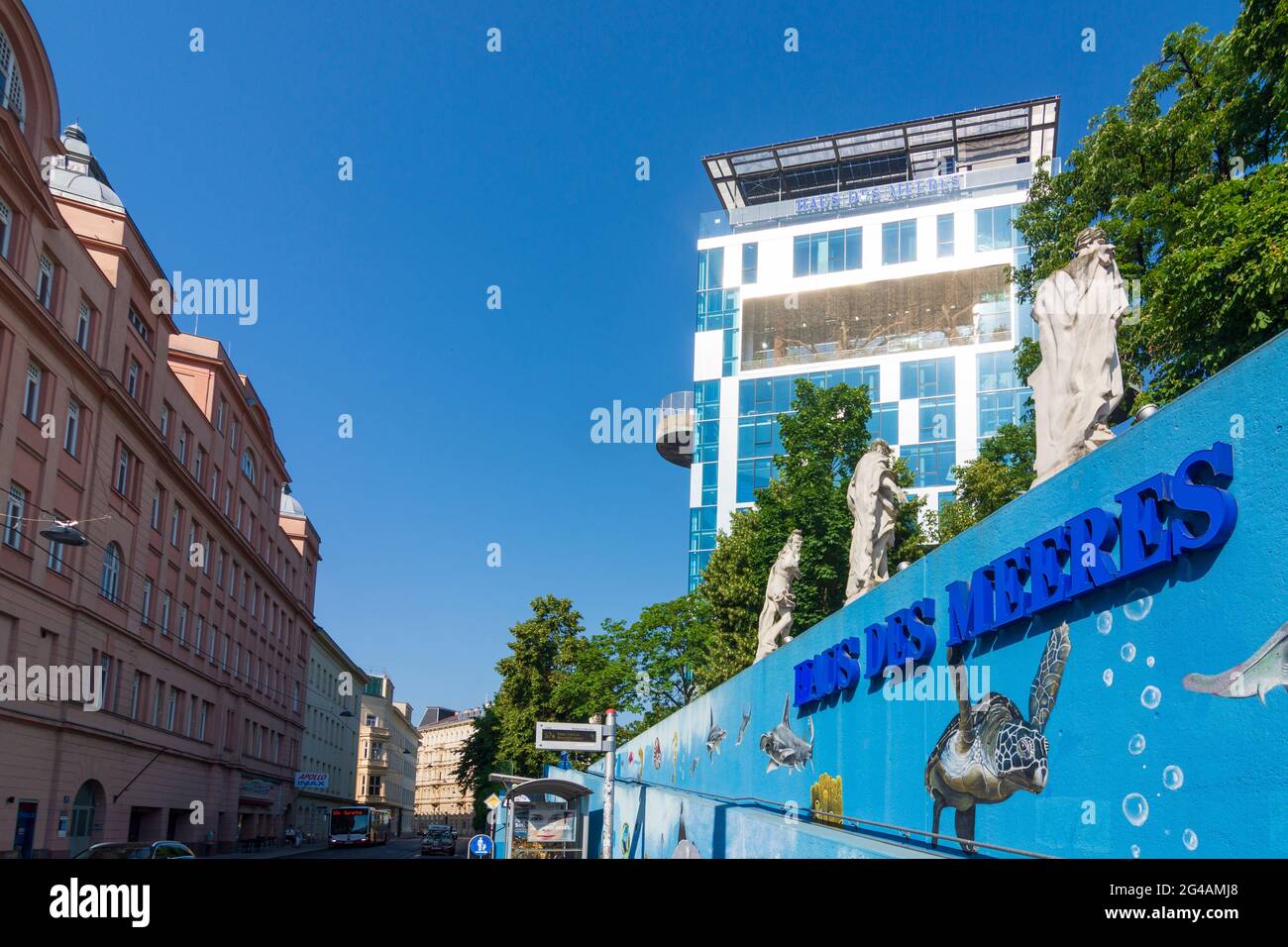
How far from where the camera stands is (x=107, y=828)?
1368 inches

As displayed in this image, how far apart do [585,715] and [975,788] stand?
3807cm

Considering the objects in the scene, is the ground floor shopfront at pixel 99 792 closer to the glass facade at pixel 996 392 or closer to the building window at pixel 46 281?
the building window at pixel 46 281

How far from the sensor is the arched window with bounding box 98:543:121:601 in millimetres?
34656

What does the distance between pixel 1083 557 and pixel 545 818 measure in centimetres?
1931

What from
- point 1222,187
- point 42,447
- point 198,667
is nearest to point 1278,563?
point 1222,187

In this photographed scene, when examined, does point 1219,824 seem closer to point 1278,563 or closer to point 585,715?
point 1278,563

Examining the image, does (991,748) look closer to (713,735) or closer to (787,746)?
(787,746)

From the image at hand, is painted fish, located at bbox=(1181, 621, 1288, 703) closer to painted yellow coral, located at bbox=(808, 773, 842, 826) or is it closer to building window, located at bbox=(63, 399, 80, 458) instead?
painted yellow coral, located at bbox=(808, 773, 842, 826)

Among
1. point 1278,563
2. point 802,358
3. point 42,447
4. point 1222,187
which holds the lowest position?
point 1278,563

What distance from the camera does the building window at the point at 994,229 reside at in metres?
53.2

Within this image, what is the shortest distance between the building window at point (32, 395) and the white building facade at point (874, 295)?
105 ft

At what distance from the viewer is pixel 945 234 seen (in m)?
54.6

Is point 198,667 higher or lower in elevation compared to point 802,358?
lower
